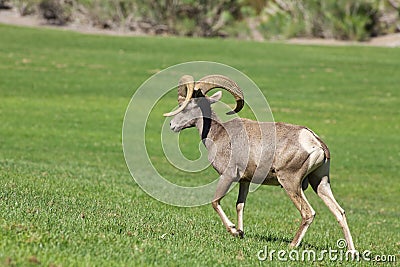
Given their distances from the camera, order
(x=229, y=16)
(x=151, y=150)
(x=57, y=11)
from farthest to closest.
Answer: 1. (x=57, y=11)
2. (x=229, y=16)
3. (x=151, y=150)

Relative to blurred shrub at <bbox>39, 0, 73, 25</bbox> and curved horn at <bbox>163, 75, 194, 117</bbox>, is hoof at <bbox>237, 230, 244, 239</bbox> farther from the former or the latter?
blurred shrub at <bbox>39, 0, 73, 25</bbox>

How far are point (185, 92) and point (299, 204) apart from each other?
7.22 feet

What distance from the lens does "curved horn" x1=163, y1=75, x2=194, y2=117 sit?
32.5ft

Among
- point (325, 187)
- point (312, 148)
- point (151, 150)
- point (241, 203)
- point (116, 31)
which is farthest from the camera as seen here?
point (116, 31)

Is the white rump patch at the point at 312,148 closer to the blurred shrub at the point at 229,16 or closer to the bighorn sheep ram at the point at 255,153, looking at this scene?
the bighorn sheep ram at the point at 255,153

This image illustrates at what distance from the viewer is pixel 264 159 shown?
948cm

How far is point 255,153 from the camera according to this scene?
9.59m

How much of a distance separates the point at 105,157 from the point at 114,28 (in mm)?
34123

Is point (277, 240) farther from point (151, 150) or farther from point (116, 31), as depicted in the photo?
point (116, 31)

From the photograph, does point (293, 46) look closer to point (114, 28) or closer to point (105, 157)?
point (114, 28)

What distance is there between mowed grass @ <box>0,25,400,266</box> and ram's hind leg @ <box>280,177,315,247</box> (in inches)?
8.1

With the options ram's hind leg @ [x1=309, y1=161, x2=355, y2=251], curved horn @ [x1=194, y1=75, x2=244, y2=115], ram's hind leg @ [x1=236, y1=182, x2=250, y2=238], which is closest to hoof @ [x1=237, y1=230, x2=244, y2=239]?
ram's hind leg @ [x1=236, y1=182, x2=250, y2=238]

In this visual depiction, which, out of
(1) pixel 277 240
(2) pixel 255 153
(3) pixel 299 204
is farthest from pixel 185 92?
(1) pixel 277 240

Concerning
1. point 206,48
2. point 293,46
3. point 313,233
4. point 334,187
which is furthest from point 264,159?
point 293,46
